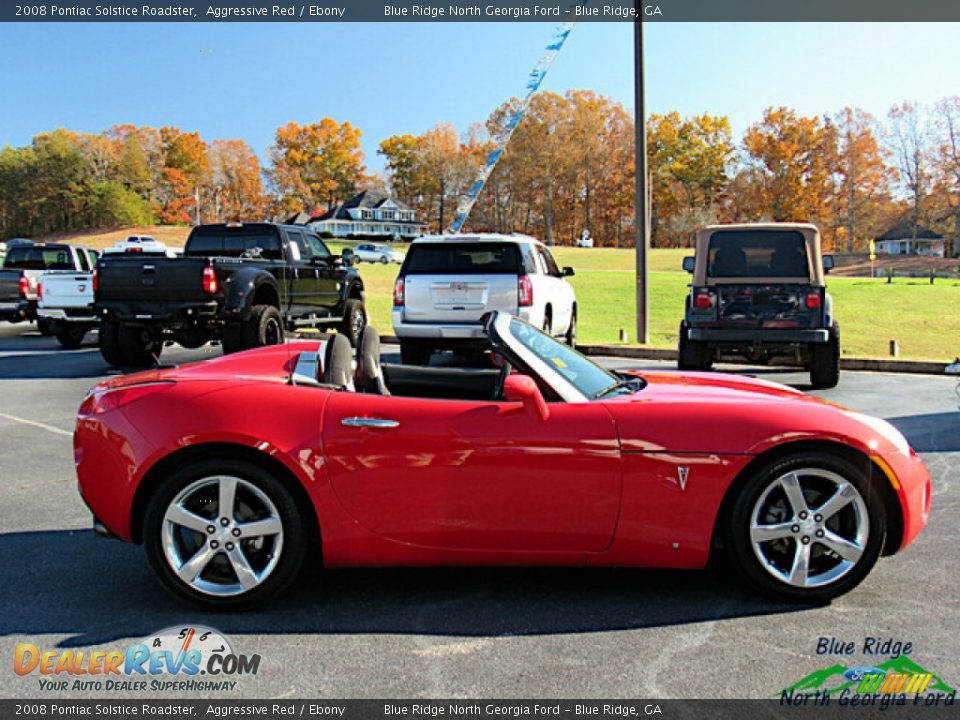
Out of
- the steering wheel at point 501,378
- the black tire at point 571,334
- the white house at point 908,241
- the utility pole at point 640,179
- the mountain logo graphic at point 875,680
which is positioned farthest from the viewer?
the white house at point 908,241

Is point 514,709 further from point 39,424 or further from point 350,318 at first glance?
point 350,318

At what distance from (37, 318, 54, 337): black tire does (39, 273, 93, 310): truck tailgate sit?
71 centimetres

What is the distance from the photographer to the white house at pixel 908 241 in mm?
87438

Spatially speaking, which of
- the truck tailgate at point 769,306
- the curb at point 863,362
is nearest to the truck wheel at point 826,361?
the truck tailgate at point 769,306

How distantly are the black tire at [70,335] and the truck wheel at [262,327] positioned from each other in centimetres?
521

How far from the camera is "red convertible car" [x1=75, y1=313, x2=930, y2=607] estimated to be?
3.64 metres

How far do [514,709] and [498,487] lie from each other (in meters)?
0.99

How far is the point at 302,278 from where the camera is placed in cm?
1382

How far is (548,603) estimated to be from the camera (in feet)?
12.5

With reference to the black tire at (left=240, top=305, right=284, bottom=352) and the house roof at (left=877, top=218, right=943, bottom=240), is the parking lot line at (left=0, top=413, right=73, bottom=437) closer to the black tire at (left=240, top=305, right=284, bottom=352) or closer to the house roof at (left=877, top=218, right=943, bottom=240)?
the black tire at (left=240, top=305, right=284, bottom=352)

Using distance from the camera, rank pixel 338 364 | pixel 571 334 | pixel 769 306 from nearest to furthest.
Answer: pixel 338 364, pixel 769 306, pixel 571 334

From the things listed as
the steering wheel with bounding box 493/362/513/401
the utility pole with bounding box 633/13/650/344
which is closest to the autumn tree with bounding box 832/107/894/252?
the utility pole with bounding box 633/13/650/344

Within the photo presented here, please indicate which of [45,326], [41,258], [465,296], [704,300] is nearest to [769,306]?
[704,300]

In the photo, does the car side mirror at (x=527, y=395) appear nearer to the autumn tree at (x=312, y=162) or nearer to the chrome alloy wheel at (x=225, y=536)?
the chrome alloy wheel at (x=225, y=536)
